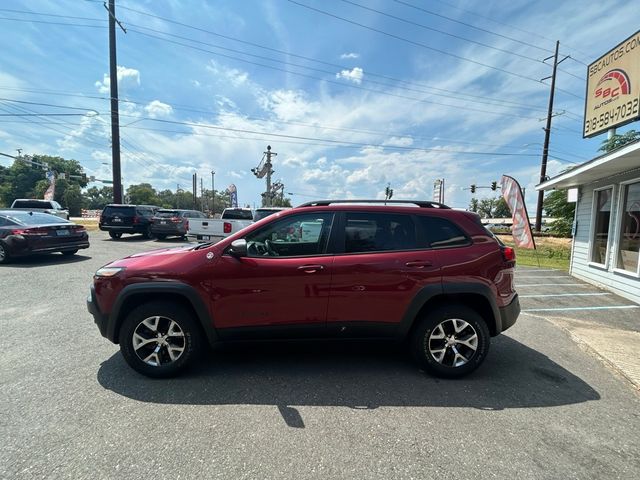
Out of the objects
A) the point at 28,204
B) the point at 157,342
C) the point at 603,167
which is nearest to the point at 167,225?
the point at 28,204

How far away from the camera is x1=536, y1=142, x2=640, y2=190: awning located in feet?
20.9

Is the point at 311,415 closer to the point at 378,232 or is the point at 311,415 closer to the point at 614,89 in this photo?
the point at 378,232

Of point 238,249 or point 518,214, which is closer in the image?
point 238,249

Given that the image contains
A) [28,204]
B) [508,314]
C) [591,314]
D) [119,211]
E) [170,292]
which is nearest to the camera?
[170,292]

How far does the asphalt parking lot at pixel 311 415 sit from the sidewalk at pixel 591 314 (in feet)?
0.94

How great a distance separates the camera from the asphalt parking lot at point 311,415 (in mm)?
2238

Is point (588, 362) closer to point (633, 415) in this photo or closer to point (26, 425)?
point (633, 415)

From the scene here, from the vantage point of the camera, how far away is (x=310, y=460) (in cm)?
227

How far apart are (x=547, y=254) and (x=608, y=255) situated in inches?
387

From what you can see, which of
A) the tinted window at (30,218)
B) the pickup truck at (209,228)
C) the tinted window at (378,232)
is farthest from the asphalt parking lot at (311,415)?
the pickup truck at (209,228)

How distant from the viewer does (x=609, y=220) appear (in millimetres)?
8383

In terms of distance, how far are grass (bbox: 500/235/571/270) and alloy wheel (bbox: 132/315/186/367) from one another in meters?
13.7

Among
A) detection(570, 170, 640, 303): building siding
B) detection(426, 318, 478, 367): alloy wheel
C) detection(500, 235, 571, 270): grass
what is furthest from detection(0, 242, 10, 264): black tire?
detection(500, 235, 571, 270): grass

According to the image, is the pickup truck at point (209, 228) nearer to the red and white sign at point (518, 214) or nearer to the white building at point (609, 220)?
the red and white sign at point (518, 214)
